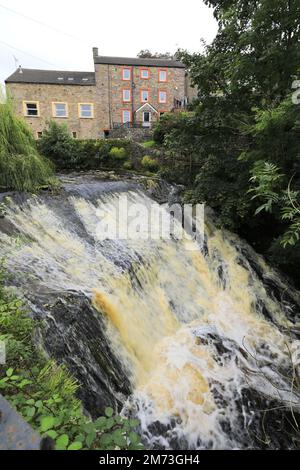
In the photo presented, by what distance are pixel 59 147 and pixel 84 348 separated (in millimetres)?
9956

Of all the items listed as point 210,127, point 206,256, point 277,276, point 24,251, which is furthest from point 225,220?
point 24,251

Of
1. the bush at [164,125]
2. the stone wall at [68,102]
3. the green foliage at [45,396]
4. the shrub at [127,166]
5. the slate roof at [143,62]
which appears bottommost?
the green foliage at [45,396]

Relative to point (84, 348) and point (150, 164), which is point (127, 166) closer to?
point (150, 164)

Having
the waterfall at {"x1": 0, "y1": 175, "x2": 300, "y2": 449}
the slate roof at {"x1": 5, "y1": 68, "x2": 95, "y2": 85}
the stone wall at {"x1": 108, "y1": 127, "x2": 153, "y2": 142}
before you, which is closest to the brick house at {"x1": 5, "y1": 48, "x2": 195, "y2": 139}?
the slate roof at {"x1": 5, "y1": 68, "x2": 95, "y2": 85}

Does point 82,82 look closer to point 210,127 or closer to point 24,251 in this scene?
Result: point 210,127

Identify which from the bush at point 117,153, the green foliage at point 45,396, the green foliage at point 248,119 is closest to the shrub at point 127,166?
the bush at point 117,153

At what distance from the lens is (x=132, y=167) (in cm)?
1305

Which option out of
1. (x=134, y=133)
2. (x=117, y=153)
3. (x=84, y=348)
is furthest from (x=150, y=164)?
(x=84, y=348)

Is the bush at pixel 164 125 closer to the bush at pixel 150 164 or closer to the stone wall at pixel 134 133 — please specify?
the bush at pixel 150 164

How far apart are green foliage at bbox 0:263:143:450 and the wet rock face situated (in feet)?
0.73

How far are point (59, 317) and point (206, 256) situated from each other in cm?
430

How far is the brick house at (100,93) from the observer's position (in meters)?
22.4

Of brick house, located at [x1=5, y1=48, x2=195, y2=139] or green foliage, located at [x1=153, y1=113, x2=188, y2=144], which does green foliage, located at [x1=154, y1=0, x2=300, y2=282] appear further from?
brick house, located at [x1=5, y1=48, x2=195, y2=139]

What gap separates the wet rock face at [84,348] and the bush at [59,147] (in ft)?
30.2
